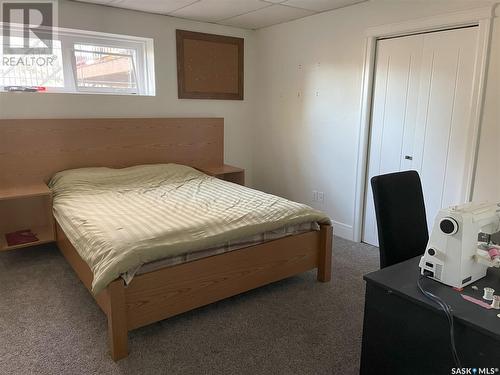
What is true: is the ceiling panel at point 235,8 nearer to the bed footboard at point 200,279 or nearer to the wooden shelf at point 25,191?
the wooden shelf at point 25,191

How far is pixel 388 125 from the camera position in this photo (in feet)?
10.9

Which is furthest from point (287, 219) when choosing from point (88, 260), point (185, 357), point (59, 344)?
point (59, 344)

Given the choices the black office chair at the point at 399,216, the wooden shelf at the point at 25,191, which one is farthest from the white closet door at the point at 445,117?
the wooden shelf at the point at 25,191

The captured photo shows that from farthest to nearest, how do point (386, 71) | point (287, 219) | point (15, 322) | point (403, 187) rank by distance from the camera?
point (386, 71) < point (287, 219) < point (15, 322) < point (403, 187)

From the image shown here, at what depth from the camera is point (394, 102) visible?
3.26 metres

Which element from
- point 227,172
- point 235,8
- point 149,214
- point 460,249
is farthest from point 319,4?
point 460,249

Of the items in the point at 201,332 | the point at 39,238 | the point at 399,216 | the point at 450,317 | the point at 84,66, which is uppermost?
the point at 84,66

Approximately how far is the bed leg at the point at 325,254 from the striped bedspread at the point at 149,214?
0.29ft

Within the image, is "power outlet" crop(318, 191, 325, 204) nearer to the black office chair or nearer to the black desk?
the black office chair

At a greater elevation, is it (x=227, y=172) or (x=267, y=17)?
(x=267, y=17)

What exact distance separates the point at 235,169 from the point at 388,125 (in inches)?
64.7

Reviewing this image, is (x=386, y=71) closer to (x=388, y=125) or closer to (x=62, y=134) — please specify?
(x=388, y=125)

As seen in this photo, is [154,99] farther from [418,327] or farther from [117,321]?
[418,327]

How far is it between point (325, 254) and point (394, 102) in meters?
1.48
